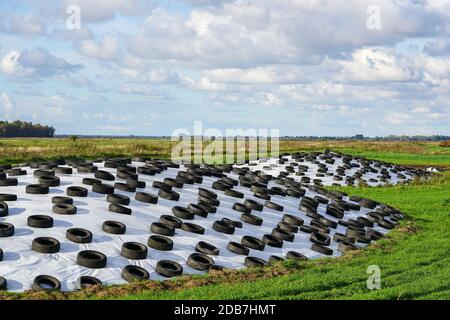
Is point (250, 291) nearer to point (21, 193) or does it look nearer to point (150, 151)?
point (21, 193)

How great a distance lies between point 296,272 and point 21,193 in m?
10.8

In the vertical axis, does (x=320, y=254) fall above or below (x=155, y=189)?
below

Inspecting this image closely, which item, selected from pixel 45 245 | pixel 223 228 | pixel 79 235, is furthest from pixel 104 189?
pixel 45 245

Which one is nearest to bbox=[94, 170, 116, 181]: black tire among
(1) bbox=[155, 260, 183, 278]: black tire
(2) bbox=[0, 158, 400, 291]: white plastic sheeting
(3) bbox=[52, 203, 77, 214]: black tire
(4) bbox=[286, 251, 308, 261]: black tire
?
(2) bbox=[0, 158, 400, 291]: white plastic sheeting

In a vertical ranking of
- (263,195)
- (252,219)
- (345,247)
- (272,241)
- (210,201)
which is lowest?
(345,247)

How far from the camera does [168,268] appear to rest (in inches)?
576

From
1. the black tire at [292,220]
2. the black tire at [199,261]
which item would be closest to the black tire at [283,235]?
the black tire at [292,220]

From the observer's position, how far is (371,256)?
18234 millimetres

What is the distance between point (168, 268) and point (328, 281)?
4.52m

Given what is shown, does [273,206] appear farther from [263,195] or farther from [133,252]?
[133,252]

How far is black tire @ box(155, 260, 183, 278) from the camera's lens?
14.2 m

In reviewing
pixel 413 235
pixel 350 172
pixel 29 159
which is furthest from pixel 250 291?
pixel 350 172
